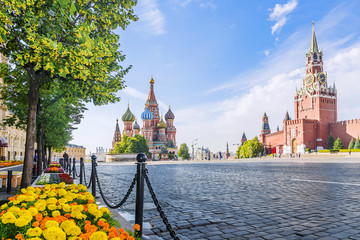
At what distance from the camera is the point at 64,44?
6.72 metres

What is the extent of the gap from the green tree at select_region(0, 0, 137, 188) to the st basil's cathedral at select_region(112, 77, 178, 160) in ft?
241

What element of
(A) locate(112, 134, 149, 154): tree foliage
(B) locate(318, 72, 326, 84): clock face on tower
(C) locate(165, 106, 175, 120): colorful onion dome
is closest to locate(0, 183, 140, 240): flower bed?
(A) locate(112, 134, 149, 154): tree foliage

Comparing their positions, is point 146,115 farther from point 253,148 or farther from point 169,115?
point 253,148

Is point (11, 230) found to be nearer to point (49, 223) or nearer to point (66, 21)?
point (49, 223)

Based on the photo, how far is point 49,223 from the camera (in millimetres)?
2230

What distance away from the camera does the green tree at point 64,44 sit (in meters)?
5.64

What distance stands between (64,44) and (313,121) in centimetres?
8159

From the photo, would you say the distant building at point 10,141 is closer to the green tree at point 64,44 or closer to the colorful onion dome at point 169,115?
the green tree at point 64,44

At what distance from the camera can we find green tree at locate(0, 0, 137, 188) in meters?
5.64

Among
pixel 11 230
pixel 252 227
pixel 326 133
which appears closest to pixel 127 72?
pixel 252 227

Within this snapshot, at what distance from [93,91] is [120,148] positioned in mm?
66671

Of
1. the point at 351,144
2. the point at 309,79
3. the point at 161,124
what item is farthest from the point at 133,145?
the point at 309,79

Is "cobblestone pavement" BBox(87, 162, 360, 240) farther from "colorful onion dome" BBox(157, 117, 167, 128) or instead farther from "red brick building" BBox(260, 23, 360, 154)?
"colorful onion dome" BBox(157, 117, 167, 128)

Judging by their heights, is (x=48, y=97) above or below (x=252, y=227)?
above
